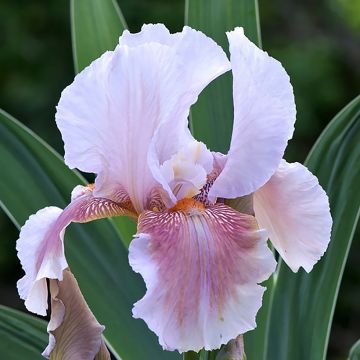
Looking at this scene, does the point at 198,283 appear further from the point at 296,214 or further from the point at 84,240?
the point at 84,240

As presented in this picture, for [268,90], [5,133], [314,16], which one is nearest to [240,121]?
[268,90]

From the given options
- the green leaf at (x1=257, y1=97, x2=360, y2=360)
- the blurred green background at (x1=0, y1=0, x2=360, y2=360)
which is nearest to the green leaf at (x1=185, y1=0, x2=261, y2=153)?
the green leaf at (x1=257, y1=97, x2=360, y2=360)

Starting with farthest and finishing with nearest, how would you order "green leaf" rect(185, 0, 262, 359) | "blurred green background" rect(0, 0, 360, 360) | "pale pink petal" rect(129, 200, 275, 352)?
"blurred green background" rect(0, 0, 360, 360)
"green leaf" rect(185, 0, 262, 359)
"pale pink petal" rect(129, 200, 275, 352)

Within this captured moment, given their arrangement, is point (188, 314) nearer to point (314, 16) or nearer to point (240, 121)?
point (240, 121)

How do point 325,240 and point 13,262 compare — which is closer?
point 325,240

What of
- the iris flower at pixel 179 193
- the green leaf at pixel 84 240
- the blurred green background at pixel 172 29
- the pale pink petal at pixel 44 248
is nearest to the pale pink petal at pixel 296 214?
the iris flower at pixel 179 193

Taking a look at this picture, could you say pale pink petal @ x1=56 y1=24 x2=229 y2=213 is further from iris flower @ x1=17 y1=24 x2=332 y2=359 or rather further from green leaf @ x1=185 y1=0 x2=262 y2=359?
green leaf @ x1=185 y1=0 x2=262 y2=359

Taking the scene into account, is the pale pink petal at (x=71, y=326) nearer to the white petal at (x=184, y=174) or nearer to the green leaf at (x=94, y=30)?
the white petal at (x=184, y=174)
